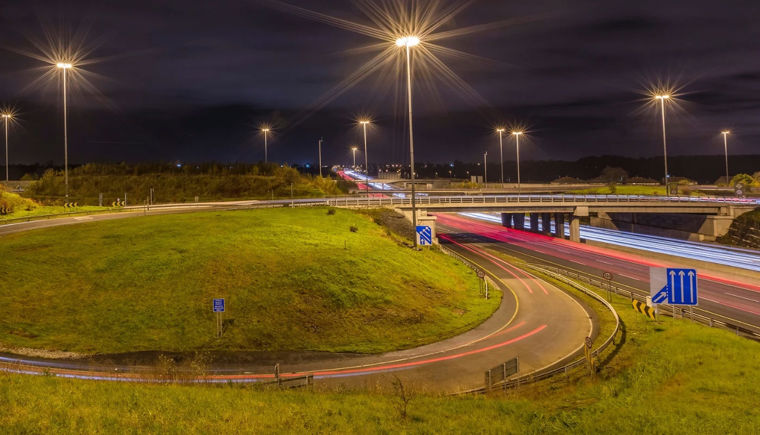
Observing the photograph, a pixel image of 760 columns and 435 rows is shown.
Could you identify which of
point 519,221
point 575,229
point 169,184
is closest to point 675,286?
point 575,229

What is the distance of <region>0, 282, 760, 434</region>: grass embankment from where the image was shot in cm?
1027

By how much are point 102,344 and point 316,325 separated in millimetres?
9388

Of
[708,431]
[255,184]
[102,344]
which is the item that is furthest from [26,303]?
[255,184]

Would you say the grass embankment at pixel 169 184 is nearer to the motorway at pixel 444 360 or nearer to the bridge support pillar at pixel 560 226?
the bridge support pillar at pixel 560 226

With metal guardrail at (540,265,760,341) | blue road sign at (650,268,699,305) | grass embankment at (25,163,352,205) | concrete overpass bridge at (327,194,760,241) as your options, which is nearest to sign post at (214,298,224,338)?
blue road sign at (650,268,699,305)

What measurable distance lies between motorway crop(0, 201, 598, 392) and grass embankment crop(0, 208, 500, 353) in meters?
1.27

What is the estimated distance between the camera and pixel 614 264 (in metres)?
53.9

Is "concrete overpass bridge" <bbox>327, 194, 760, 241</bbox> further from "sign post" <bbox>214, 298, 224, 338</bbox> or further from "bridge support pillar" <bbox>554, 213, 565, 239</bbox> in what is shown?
"sign post" <bbox>214, 298, 224, 338</bbox>

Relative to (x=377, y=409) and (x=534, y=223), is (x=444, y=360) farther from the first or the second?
(x=534, y=223)

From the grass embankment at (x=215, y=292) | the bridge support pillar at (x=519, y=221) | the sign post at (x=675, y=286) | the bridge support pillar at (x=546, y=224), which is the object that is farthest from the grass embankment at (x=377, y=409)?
the bridge support pillar at (x=519, y=221)

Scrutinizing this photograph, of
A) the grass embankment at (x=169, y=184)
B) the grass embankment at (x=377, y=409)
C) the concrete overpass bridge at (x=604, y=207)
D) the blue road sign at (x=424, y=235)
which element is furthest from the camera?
the grass embankment at (x=169, y=184)

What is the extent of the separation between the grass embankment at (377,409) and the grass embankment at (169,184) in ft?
212

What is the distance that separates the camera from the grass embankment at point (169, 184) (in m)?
77.9

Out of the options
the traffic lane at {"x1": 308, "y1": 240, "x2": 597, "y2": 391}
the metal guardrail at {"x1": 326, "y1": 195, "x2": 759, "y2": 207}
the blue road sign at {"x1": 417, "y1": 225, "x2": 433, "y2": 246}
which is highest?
the metal guardrail at {"x1": 326, "y1": 195, "x2": 759, "y2": 207}
